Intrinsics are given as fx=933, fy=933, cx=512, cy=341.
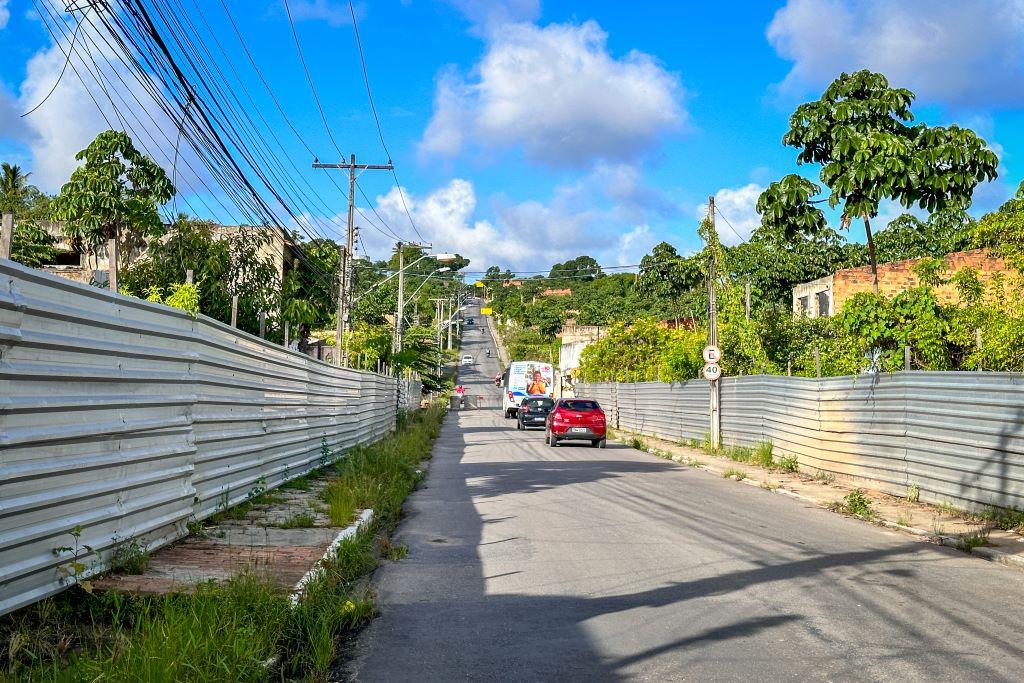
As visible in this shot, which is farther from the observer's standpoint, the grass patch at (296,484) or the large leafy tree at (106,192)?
the large leafy tree at (106,192)

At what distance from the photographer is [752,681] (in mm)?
5172

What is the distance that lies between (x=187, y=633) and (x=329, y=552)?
11.1 ft

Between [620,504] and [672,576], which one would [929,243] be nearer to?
[620,504]

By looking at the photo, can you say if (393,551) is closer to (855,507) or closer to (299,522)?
(299,522)

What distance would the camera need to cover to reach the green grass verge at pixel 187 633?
14.9 feet

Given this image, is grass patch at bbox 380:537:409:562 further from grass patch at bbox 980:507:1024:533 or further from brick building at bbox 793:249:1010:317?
brick building at bbox 793:249:1010:317

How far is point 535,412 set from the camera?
41969 millimetres

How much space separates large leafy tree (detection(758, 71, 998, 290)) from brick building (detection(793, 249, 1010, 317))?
54.2 ft

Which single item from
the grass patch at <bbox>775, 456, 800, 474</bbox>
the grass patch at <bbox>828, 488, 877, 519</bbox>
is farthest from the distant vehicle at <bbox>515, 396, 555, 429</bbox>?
the grass patch at <bbox>828, 488, 877, 519</bbox>

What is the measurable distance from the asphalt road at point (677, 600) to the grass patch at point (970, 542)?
21 centimetres

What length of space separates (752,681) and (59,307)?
5.00 m

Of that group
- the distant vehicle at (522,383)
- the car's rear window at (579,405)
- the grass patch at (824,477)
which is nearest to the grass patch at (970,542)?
the grass patch at (824,477)

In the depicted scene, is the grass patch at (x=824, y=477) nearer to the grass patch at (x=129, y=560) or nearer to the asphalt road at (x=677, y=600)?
the asphalt road at (x=677, y=600)

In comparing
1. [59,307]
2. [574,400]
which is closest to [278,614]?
[59,307]
